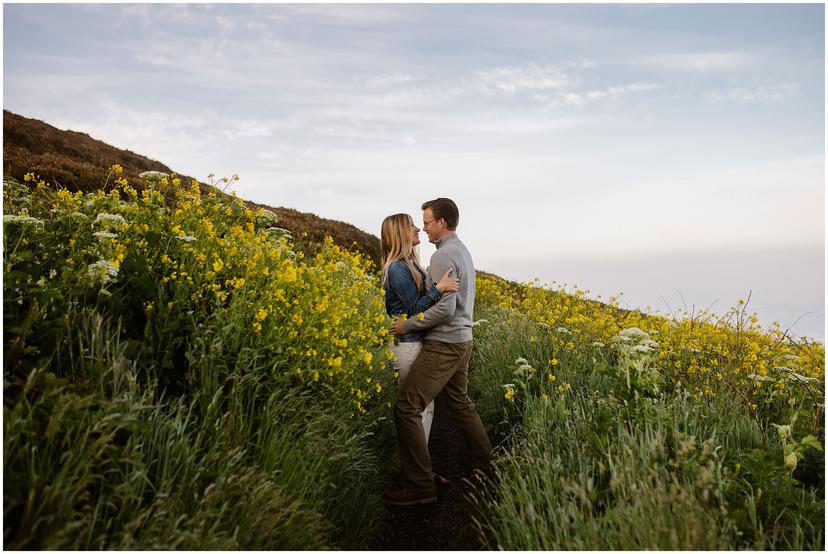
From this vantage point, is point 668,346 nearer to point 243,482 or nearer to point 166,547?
point 243,482

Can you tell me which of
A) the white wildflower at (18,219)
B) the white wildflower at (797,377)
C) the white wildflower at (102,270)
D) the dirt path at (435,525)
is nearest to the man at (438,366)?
the dirt path at (435,525)

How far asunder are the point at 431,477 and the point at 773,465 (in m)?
2.62

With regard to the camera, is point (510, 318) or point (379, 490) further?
point (510, 318)

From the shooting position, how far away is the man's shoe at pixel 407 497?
466 cm

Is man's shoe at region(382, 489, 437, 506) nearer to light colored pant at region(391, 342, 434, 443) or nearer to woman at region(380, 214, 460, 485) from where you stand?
woman at region(380, 214, 460, 485)

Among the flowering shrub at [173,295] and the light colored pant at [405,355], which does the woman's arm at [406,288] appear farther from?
the flowering shrub at [173,295]

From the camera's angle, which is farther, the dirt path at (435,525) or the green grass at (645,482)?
the dirt path at (435,525)

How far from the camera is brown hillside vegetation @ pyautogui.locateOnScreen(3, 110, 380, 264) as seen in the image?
12469mm

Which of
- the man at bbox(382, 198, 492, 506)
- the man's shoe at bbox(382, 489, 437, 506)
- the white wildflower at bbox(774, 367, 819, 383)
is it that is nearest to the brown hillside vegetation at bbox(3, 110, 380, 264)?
the man at bbox(382, 198, 492, 506)

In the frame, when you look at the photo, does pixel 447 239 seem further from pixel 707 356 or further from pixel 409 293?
pixel 707 356

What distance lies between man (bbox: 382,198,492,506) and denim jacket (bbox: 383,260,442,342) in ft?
0.39

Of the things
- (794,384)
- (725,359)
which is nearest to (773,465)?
(794,384)

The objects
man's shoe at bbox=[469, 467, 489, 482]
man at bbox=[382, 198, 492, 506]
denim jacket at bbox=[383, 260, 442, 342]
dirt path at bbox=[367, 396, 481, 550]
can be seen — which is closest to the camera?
man's shoe at bbox=[469, 467, 489, 482]

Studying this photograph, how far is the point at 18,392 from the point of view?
2.80m
